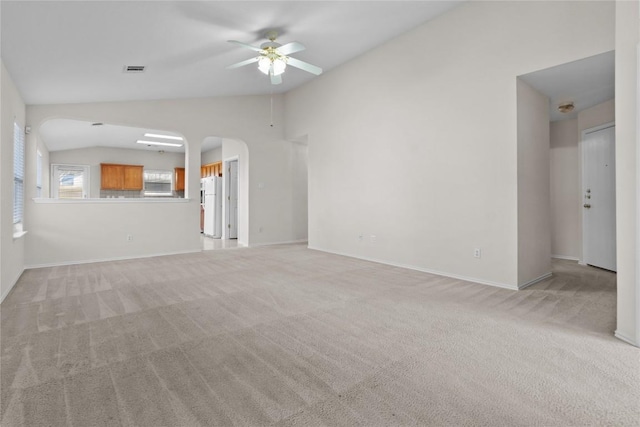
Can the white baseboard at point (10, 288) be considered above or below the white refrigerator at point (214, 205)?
below

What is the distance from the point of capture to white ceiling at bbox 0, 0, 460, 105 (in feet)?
8.87

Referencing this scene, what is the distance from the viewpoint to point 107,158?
9281 mm

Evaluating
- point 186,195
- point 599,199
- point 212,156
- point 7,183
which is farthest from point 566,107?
point 212,156

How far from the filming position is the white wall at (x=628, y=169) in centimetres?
205

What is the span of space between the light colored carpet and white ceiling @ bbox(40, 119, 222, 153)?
4.48 meters

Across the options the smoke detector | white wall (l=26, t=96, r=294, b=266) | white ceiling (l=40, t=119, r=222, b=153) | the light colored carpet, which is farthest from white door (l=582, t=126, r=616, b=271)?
white ceiling (l=40, t=119, r=222, b=153)

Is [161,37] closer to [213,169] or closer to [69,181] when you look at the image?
[213,169]

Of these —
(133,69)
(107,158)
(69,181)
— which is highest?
(133,69)

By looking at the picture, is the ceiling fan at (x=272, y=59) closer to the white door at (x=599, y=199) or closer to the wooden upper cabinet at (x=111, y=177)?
the white door at (x=599, y=199)

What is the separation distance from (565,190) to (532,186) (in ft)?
6.84

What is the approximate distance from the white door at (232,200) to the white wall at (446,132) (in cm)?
335

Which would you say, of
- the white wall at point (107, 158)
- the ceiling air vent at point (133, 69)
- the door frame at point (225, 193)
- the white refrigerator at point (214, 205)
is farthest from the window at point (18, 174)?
the white wall at point (107, 158)

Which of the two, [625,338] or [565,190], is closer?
[625,338]

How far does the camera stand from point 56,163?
8.61 m
